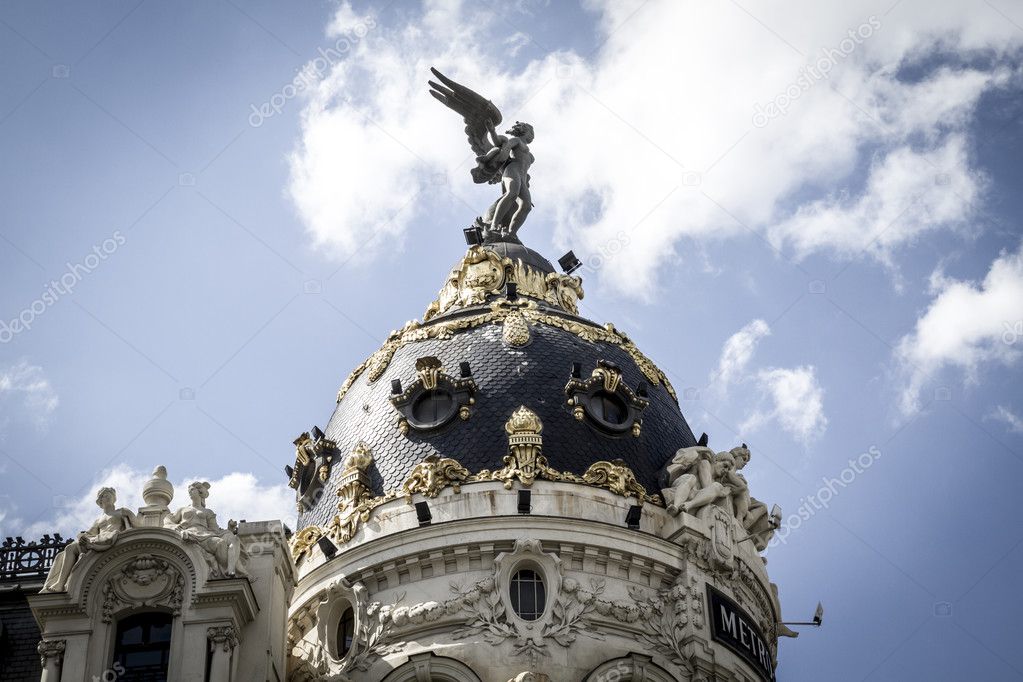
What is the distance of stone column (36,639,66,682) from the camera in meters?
37.6

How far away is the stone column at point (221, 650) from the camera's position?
37.7 m

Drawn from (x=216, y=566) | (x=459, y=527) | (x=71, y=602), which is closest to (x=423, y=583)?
(x=459, y=527)

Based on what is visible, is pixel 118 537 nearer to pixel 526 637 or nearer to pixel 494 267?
pixel 526 637

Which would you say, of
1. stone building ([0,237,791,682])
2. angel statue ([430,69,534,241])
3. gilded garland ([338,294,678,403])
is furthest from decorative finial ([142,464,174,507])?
angel statue ([430,69,534,241])

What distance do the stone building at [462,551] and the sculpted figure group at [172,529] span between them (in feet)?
0.16

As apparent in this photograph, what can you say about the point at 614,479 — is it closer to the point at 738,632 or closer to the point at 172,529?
the point at 738,632

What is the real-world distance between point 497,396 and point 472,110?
1231 cm

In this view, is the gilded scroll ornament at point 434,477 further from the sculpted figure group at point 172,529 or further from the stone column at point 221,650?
the stone column at point 221,650

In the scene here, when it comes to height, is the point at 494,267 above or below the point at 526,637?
above

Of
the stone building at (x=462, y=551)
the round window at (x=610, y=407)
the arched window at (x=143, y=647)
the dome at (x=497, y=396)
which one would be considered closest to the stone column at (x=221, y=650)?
the stone building at (x=462, y=551)

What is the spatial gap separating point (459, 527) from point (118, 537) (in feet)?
23.6

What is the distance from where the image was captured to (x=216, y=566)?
128 ft

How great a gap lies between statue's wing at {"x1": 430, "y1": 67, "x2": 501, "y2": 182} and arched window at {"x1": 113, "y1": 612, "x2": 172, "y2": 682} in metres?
19.6

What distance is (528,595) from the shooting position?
41.2m
